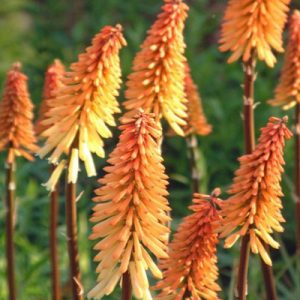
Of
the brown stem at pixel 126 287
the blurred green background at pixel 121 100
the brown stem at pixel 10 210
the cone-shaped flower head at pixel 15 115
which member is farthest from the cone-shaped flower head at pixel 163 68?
the blurred green background at pixel 121 100

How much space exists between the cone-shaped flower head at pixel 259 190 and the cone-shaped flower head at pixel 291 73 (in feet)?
5.32

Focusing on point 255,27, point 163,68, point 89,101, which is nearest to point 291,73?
point 255,27

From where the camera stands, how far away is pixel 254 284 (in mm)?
6074

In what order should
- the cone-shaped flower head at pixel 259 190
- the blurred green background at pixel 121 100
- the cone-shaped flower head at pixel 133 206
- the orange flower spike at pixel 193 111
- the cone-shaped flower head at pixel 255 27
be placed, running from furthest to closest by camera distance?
the blurred green background at pixel 121 100 → the orange flower spike at pixel 193 111 → the cone-shaped flower head at pixel 255 27 → the cone-shaped flower head at pixel 259 190 → the cone-shaped flower head at pixel 133 206

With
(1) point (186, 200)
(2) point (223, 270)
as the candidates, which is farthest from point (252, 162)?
(1) point (186, 200)

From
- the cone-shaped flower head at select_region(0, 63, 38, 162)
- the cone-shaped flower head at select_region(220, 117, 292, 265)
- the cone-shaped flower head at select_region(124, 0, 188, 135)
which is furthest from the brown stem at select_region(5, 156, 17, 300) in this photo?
the cone-shaped flower head at select_region(220, 117, 292, 265)

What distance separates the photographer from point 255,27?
521 centimetres

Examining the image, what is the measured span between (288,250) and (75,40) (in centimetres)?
423

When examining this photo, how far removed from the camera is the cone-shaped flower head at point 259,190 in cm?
368

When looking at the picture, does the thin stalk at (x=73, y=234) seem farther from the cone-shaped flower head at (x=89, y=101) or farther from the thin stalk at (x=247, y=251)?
the thin stalk at (x=247, y=251)

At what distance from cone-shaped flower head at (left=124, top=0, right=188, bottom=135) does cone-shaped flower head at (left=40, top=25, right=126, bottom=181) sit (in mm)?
380

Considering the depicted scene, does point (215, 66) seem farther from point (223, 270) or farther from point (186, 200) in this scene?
point (223, 270)

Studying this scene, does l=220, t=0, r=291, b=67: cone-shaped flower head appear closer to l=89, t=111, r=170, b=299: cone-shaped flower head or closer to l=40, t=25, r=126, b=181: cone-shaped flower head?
l=40, t=25, r=126, b=181: cone-shaped flower head

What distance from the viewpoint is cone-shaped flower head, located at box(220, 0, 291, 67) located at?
204 inches
